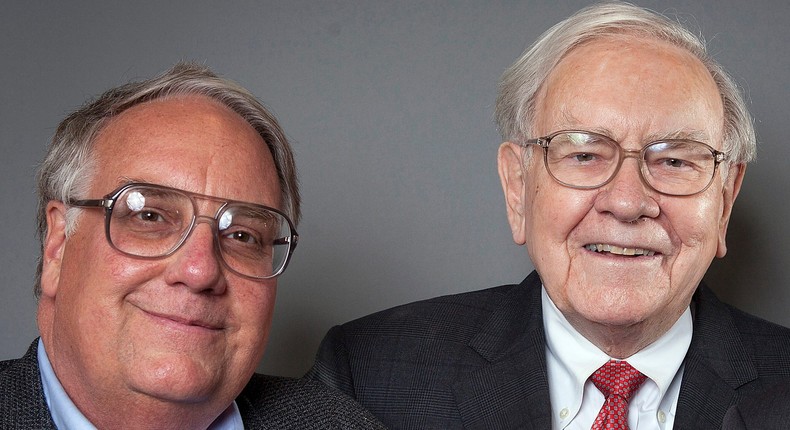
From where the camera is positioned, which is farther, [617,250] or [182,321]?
[617,250]

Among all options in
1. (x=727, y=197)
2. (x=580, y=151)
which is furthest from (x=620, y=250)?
(x=727, y=197)

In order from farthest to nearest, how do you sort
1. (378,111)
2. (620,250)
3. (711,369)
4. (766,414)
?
(378,111) < (711,369) < (620,250) < (766,414)

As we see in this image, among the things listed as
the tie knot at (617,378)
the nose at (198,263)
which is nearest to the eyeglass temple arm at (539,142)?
the tie knot at (617,378)

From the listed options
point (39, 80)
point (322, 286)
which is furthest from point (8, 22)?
point (322, 286)

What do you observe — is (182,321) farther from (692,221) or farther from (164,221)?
(692,221)

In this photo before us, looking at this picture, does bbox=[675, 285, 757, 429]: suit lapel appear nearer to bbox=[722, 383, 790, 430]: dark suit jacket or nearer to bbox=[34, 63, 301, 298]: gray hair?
bbox=[722, 383, 790, 430]: dark suit jacket

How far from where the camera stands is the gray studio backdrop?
319cm

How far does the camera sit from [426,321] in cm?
261

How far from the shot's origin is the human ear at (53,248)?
76.5 inches

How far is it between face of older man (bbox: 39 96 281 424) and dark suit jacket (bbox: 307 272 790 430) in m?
0.57

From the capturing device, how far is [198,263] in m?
1.84

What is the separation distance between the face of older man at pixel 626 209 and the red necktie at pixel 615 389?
51 millimetres

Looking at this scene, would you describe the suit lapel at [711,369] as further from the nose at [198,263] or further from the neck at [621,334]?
the nose at [198,263]

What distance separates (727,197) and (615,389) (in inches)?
22.1
